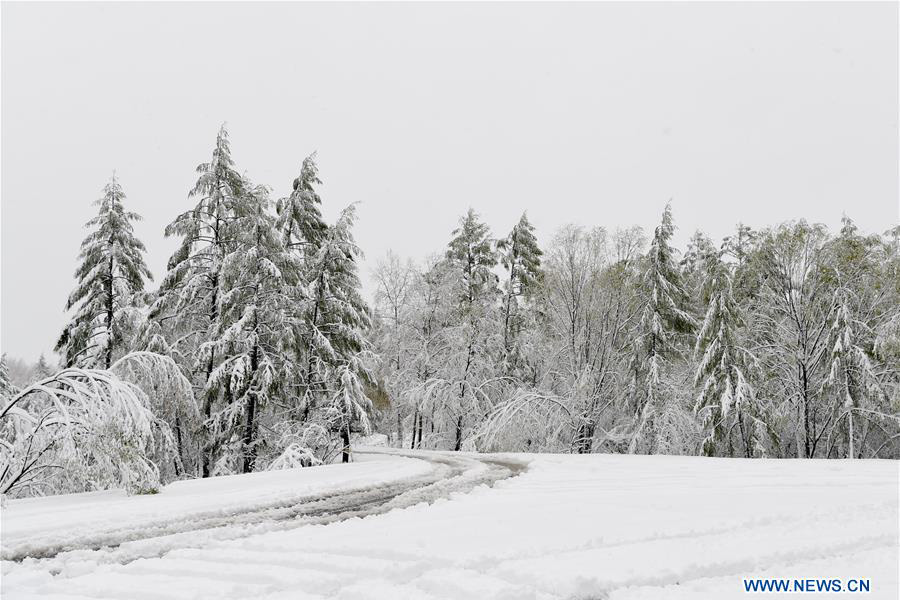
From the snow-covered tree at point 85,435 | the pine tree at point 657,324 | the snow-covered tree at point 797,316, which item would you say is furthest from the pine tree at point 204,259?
the snow-covered tree at point 797,316

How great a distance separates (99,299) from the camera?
18141 millimetres

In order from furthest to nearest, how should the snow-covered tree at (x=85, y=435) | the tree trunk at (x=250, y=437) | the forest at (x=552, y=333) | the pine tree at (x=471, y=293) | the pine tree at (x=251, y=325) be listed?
1. the pine tree at (x=471, y=293)
2. the forest at (x=552, y=333)
3. the tree trunk at (x=250, y=437)
4. the pine tree at (x=251, y=325)
5. the snow-covered tree at (x=85, y=435)

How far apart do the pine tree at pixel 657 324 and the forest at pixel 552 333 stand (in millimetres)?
81

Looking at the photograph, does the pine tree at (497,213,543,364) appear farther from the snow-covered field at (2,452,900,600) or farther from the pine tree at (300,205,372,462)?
the snow-covered field at (2,452,900,600)

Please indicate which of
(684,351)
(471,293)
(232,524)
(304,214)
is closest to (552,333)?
(471,293)

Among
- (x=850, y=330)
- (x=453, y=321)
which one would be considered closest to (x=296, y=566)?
(x=850, y=330)

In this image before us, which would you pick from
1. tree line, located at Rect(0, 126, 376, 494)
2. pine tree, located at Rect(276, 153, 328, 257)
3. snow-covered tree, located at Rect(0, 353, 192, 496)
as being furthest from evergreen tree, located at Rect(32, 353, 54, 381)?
snow-covered tree, located at Rect(0, 353, 192, 496)

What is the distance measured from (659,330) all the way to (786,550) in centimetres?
1693

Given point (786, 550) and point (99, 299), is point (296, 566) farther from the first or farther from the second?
point (99, 299)

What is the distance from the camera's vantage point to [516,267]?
26531 mm

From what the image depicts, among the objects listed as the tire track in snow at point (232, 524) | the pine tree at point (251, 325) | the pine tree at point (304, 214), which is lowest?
the tire track in snow at point (232, 524)

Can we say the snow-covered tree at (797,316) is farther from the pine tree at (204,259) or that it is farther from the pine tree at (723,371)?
the pine tree at (204,259)

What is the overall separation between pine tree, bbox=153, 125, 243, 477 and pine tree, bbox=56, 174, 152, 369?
5.16 ft

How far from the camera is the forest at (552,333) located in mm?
16875
